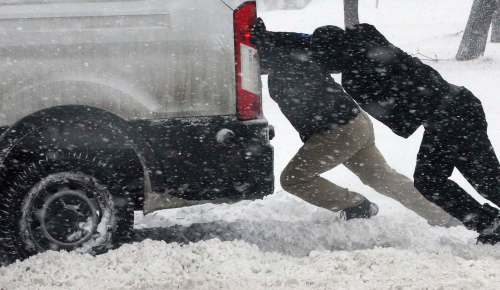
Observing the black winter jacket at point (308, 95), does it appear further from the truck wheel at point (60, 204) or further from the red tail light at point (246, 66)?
the truck wheel at point (60, 204)

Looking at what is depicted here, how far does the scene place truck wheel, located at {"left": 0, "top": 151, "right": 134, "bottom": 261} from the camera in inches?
144

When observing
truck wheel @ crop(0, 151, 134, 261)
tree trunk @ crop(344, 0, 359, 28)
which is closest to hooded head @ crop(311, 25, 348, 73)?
truck wheel @ crop(0, 151, 134, 261)

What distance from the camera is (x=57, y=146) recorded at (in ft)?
12.1

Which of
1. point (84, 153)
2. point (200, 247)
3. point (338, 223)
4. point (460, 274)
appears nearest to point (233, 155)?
point (200, 247)

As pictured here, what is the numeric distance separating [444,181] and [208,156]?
4.93 feet

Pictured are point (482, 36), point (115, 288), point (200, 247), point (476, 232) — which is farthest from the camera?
point (482, 36)

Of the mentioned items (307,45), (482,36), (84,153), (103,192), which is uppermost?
(307,45)

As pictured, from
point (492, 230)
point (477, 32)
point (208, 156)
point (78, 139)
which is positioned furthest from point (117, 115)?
point (477, 32)

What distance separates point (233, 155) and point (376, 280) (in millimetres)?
1072

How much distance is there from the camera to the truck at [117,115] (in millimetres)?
3555

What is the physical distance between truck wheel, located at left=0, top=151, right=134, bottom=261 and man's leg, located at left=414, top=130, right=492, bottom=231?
1.87 m

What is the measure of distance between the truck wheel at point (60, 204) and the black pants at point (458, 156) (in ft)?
6.23

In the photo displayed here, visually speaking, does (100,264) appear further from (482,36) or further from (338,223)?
(482,36)

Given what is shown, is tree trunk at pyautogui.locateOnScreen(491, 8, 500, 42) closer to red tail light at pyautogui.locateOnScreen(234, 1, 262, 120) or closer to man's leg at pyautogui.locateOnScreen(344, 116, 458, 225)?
man's leg at pyautogui.locateOnScreen(344, 116, 458, 225)
